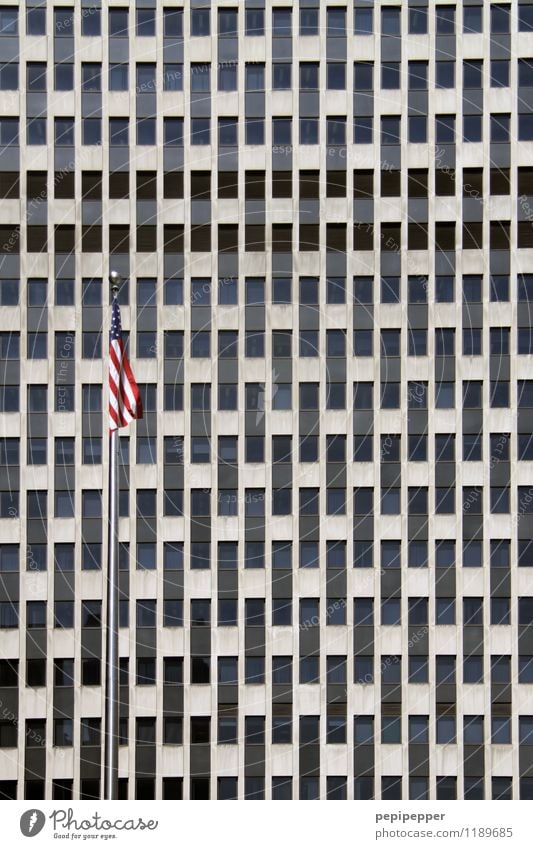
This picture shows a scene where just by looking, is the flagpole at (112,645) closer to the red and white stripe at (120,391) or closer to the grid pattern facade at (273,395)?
the red and white stripe at (120,391)

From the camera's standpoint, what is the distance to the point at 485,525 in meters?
52.8

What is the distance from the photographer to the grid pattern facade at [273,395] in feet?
172

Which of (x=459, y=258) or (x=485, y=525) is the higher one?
(x=459, y=258)

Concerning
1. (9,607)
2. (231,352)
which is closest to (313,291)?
(231,352)

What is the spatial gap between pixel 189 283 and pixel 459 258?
10.8m

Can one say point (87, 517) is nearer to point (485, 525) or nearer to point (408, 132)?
point (485, 525)

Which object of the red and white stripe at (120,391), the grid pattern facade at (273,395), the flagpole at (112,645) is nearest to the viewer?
the flagpole at (112,645)

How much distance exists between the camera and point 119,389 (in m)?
35.2

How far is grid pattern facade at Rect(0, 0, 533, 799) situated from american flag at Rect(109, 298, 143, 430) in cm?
1766

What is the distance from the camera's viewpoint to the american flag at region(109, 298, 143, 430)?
1373 inches

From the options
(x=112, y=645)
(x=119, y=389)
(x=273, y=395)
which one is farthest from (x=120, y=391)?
(x=273, y=395)

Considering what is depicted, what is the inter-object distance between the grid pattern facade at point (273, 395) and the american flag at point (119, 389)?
17658 mm

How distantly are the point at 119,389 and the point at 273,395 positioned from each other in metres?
18.4

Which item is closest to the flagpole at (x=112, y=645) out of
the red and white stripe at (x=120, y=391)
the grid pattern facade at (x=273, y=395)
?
the red and white stripe at (x=120, y=391)
